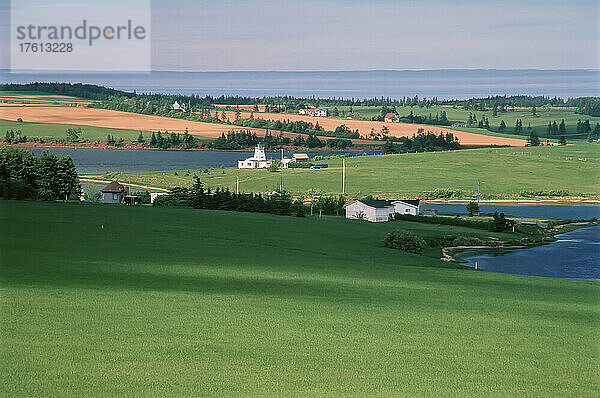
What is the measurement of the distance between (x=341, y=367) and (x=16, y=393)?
4.60 metres

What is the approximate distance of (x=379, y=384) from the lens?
34.4 feet

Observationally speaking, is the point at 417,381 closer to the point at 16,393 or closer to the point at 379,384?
the point at 379,384

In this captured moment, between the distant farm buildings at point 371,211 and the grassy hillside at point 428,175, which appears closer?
the distant farm buildings at point 371,211

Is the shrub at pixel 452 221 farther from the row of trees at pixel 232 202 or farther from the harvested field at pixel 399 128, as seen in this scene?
the harvested field at pixel 399 128

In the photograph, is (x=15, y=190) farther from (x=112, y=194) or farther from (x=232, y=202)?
(x=112, y=194)

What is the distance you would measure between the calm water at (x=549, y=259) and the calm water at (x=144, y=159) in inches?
2817

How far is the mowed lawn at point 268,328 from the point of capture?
10.4m

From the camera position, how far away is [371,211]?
2464 inches

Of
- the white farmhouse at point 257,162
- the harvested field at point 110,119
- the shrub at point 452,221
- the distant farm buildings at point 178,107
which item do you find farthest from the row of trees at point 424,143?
the shrub at point 452,221

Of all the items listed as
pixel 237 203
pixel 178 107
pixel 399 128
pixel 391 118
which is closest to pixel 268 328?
pixel 237 203

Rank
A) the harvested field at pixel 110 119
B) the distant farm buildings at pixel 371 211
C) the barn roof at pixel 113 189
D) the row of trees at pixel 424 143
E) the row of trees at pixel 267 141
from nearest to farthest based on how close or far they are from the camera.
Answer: the distant farm buildings at pixel 371 211
the barn roof at pixel 113 189
the harvested field at pixel 110 119
the row of trees at pixel 424 143
the row of trees at pixel 267 141

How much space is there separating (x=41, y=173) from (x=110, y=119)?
80107 mm

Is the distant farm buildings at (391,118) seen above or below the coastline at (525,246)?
above

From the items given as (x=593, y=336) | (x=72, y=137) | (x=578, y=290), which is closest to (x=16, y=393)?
(x=593, y=336)
